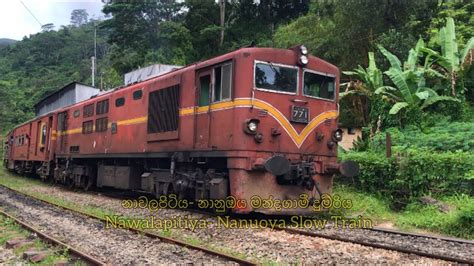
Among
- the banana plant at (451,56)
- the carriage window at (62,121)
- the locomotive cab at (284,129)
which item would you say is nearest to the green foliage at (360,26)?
the banana plant at (451,56)

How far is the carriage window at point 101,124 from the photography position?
560 inches

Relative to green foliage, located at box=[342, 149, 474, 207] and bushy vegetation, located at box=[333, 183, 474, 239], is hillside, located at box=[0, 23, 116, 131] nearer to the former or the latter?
green foliage, located at box=[342, 149, 474, 207]

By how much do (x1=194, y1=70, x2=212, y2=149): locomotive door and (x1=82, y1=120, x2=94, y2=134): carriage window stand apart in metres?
6.74

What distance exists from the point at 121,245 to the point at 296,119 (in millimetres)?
4042

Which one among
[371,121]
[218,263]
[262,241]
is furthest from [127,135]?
[371,121]

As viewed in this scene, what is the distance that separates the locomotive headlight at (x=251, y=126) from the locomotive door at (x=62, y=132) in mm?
11164

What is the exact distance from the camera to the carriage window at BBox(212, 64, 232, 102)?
8992 mm

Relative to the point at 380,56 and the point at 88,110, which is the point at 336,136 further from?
the point at 380,56

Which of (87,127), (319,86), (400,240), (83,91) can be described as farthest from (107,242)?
(83,91)

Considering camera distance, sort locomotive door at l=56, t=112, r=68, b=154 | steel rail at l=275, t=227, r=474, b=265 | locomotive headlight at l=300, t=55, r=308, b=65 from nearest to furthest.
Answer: steel rail at l=275, t=227, r=474, b=265 < locomotive headlight at l=300, t=55, r=308, b=65 < locomotive door at l=56, t=112, r=68, b=154

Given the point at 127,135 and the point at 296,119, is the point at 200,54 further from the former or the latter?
the point at 296,119

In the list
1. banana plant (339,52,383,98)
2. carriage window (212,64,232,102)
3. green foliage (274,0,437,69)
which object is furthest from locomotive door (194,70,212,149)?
green foliage (274,0,437,69)

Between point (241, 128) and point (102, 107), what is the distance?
24.2 ft

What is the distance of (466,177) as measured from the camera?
9.63m
